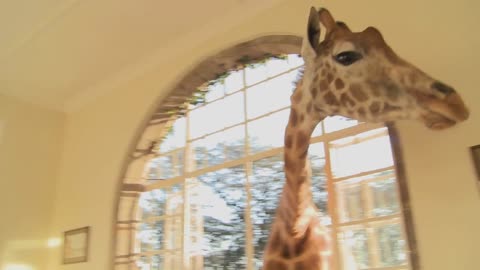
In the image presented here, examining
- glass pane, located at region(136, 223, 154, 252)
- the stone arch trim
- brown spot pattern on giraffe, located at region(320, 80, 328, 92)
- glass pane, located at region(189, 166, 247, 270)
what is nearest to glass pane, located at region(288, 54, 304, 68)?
the stone arch trim

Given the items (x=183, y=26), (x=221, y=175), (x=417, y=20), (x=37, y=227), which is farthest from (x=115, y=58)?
(x=417, y=20)

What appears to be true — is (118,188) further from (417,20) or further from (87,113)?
(417,20)

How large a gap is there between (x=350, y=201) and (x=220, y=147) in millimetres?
981

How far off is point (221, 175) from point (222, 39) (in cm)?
80

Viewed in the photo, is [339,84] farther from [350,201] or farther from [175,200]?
[175,200]

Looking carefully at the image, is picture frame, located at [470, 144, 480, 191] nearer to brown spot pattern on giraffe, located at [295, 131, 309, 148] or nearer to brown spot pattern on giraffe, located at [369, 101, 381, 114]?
brown spot pattern on giraffe, located at [369, 101, 381, 114]

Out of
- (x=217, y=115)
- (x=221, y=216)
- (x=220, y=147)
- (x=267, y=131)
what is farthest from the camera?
(x=217, y=115)

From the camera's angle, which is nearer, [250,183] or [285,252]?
[285,252]

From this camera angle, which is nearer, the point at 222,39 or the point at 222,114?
the point at 222,39

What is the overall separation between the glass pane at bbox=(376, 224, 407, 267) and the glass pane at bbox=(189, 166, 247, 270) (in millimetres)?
806

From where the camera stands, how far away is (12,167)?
325 cm

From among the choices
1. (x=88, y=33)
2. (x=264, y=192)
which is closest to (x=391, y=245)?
(x=264, y=192)

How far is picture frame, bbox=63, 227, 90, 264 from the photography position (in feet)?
9.83

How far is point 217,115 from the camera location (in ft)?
9.46
